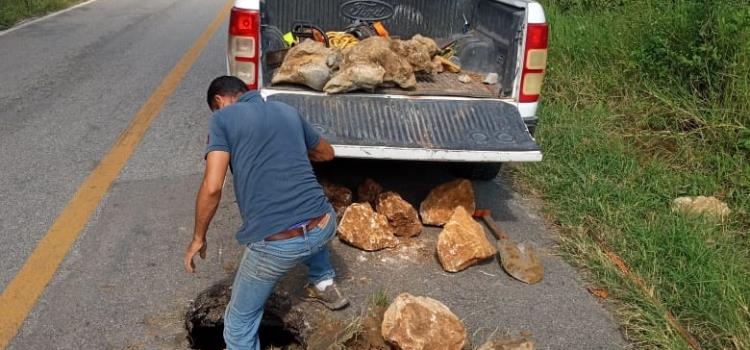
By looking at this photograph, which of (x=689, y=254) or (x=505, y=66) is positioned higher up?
(x=505, y=66)

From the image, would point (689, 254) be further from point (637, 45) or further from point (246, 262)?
point (637, 45)

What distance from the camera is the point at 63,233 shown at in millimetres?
3984

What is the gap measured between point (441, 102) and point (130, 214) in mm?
2096

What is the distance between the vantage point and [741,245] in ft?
13.3

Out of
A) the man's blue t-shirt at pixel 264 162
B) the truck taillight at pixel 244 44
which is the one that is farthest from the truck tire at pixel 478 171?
the man's blue t-shirt at pixel 264 162

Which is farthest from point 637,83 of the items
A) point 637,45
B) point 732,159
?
point 732,159

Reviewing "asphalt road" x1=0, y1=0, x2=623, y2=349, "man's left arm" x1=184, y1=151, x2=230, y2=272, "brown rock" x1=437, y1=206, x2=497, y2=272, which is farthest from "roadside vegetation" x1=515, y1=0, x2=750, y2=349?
"man's left arm" x1=184, y1=151, x2=230, y2=272

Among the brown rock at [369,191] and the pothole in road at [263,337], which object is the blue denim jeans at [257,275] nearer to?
the pothole in road at [263,337]

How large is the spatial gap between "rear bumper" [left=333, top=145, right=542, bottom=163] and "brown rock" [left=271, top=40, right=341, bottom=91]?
2.17 ft

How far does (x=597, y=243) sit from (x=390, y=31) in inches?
109

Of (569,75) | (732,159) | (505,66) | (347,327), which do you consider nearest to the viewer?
(347,327)

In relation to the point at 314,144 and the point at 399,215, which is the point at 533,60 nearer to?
the point at 399,215

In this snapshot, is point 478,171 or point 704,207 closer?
point 704,207

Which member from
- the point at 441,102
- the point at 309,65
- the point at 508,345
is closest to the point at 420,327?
the point at 508,345
